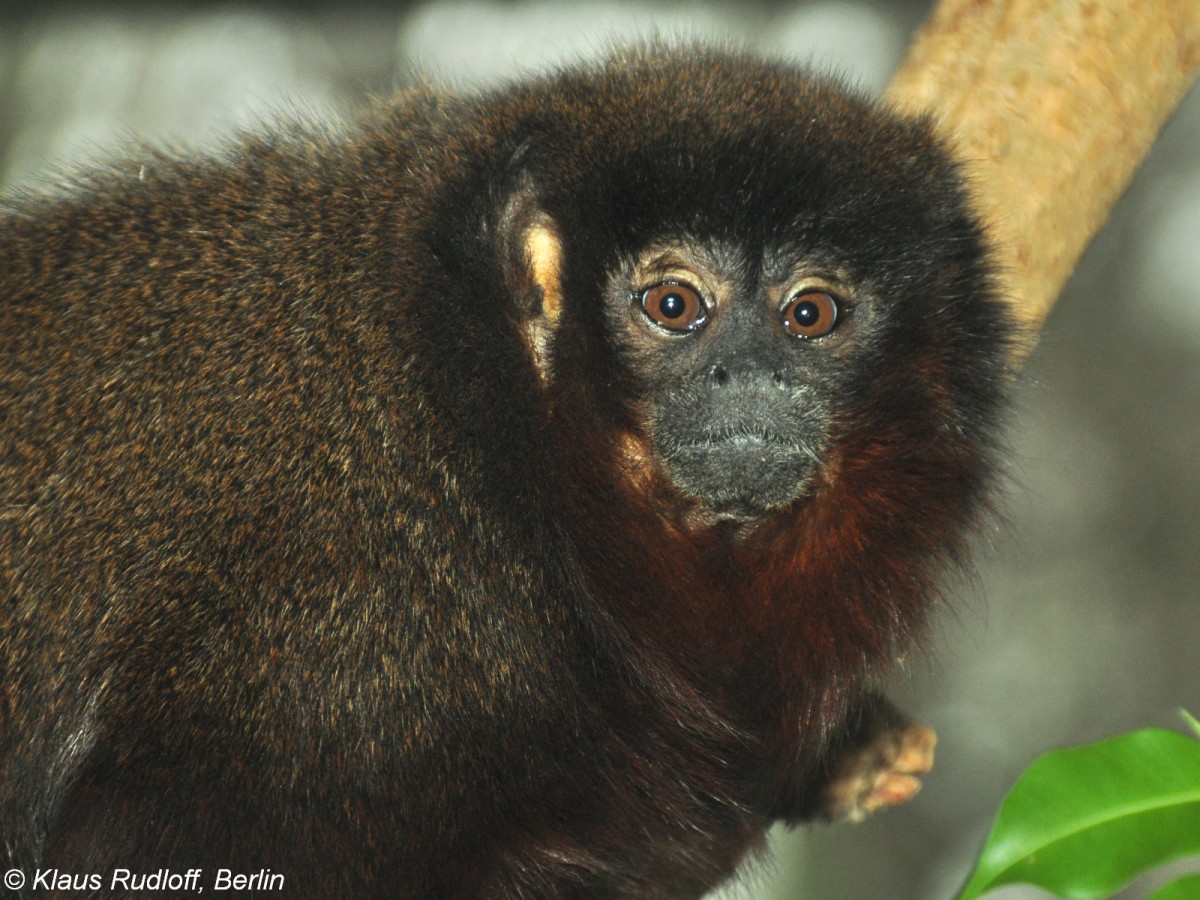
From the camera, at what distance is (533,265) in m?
2.57

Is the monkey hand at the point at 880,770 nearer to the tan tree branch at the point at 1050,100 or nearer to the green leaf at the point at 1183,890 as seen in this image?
the tan tree branch at the point at 1050,100

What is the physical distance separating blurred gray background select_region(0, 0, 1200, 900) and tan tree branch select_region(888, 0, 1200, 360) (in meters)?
2.74

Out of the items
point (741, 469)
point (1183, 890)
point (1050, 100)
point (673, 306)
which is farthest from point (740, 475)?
point (1050, 100)

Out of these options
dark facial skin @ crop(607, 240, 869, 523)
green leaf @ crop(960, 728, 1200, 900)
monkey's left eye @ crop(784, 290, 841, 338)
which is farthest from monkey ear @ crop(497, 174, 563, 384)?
green leaf @ crop(960, 728, 1200, 900)

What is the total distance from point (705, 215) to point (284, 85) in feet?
14.2

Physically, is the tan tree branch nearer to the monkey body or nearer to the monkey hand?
the monkey body

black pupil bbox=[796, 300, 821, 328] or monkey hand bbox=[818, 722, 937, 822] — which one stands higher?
black pupil bbox=[796, 300, 821, 328]

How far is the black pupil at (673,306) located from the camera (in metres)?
2.55

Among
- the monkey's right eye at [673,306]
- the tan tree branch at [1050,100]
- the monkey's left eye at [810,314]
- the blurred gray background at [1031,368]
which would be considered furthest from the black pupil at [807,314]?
the blurred gray background at [1031,368]

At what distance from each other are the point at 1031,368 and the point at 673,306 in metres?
3.98

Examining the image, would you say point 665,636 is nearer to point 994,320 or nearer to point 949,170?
point 994,320

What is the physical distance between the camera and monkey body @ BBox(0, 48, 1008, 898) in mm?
2236

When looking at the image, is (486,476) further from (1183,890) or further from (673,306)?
(1183,890)

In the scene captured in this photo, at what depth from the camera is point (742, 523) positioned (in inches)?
106
